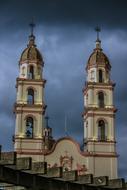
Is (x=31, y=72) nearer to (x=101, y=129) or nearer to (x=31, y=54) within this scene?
(x=31, y=54)

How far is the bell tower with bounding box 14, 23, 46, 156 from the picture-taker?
57906mm

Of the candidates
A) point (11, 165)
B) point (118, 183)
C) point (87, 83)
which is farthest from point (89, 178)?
point (87, 83)

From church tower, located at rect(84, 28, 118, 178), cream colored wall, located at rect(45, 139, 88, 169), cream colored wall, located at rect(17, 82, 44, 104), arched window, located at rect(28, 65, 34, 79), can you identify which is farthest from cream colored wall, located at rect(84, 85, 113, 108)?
arched window, located at rect(28, 65, 34, 79)

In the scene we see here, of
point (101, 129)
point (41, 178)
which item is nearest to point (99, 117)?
point (101, 129)

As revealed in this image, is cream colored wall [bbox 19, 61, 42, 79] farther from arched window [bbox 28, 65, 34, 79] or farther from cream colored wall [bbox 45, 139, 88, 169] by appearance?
cream colored wall [bbox 45, 139, 88, 169]

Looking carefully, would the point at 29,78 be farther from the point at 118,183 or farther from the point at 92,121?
the point at 118,183

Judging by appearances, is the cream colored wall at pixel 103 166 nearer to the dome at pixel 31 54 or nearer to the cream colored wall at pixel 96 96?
the cream colored wall at pixel 96 96

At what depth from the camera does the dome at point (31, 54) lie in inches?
2458

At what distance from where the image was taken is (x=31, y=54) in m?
62.8

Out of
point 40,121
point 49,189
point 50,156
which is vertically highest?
point 40,121

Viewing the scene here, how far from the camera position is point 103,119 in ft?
198

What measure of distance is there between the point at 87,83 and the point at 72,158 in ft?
30.0

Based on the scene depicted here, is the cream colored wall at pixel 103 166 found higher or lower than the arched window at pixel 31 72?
lower

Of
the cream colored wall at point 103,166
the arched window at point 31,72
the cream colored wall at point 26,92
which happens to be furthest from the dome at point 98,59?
the cream colored wall at point 103,166
